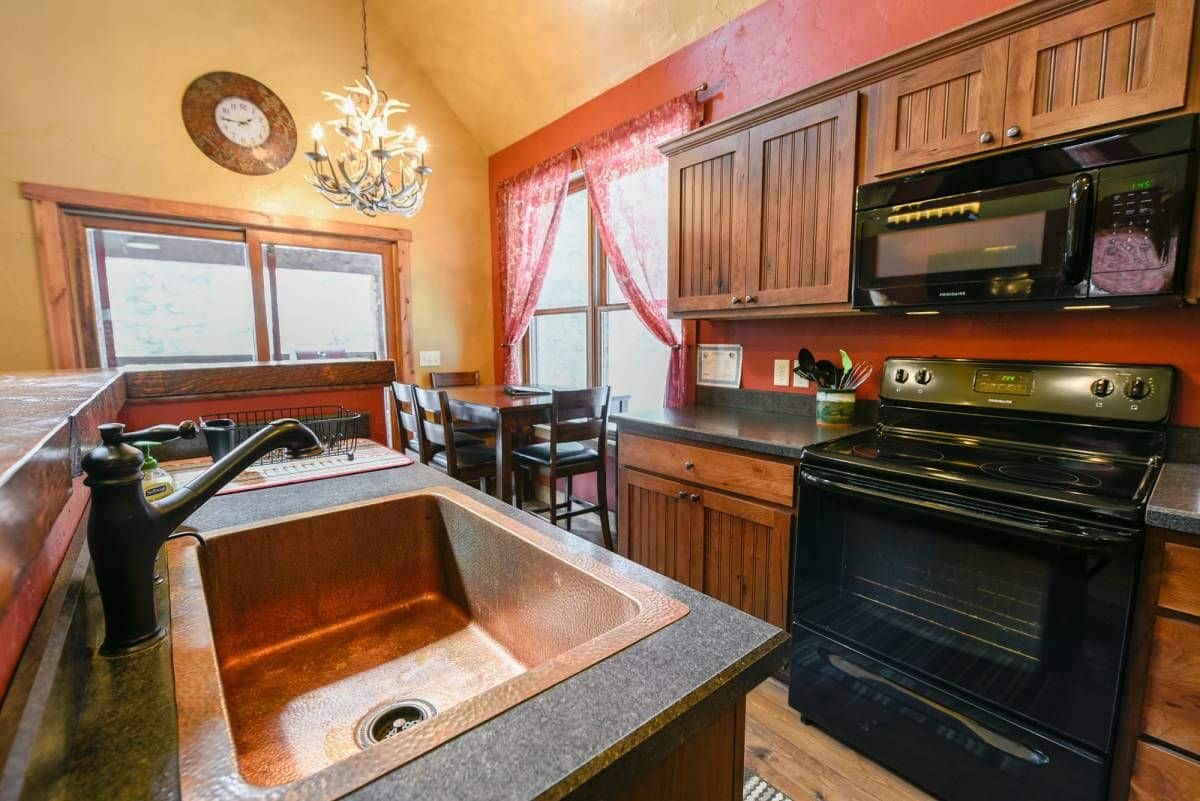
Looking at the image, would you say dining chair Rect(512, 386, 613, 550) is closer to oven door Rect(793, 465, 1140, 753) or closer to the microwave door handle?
oven door Rect(793, 465, 1140, 753)

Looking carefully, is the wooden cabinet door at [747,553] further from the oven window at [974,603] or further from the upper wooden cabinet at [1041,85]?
the upper wooden cabinet at [1041,85]

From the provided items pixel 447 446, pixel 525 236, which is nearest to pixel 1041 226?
pixel 447 446

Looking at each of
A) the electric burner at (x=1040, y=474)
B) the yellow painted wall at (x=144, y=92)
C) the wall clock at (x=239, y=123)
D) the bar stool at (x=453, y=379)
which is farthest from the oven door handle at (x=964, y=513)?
the wall clock at (x=239, y=123)

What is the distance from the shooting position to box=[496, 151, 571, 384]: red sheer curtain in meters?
3.51

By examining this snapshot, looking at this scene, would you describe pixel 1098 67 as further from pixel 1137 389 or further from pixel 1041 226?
pixel 1137 389

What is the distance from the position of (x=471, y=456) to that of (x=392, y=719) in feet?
7.19

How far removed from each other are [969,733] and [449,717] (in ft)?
4.55

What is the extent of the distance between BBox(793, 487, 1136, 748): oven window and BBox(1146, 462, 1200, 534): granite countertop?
72 mm

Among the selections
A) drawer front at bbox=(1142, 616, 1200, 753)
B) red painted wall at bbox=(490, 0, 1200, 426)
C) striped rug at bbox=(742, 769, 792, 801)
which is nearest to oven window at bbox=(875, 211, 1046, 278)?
red painted wall at bbox=(490, 0, 1200, 426)

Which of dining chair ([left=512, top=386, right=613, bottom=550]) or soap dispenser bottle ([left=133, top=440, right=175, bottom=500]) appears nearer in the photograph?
soap dispenser bottle ([left=133, top=440, right=175, bottom=500])

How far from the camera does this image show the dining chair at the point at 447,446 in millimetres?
2664

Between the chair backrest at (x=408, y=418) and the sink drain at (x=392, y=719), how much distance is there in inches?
85.2

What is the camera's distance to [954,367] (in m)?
1.69

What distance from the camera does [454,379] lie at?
393cm
